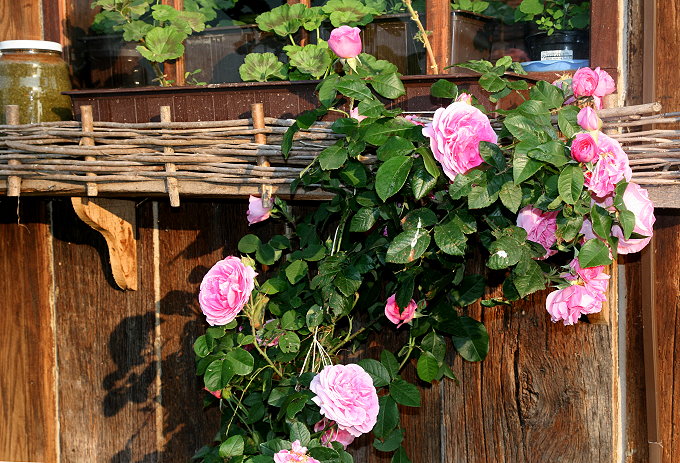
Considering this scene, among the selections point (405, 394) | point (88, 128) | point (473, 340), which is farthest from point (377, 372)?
point (88, 128)

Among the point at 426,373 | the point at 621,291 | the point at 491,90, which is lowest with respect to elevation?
the point at 426,373

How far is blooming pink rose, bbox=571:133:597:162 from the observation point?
1.01 metres

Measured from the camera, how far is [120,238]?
155cm

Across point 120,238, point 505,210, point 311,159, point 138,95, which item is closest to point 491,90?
point 505,210

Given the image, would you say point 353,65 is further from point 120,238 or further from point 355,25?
point 120,238

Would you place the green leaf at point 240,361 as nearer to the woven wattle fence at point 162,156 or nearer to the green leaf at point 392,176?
the woven wattle fence at point 162,156

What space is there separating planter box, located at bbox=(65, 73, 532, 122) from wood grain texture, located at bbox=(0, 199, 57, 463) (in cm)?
39

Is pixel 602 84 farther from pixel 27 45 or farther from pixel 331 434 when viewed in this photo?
pixel 27 45

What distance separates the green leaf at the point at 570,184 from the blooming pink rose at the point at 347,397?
1.24 ft

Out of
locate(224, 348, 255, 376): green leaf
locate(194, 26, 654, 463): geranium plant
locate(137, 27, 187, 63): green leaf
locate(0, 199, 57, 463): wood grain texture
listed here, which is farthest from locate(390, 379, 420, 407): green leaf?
locate(0, 199, 57, 463): wood grain texture

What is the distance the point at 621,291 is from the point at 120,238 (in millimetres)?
878

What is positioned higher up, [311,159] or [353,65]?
[353,65]

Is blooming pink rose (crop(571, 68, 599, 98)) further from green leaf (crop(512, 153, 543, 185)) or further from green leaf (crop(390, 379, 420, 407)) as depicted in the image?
green leaf (crop(390, 379, 420, 407))

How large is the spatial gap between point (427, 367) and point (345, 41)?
0.51 metres
